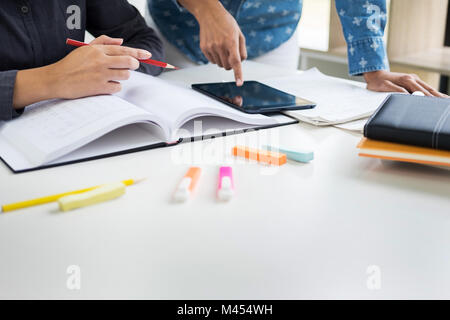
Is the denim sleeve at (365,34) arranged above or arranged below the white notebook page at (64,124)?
above

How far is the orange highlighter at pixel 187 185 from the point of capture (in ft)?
1.89

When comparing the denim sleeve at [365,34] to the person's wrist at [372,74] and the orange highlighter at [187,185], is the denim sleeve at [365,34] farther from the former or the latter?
the orange highlighter at [187,185]

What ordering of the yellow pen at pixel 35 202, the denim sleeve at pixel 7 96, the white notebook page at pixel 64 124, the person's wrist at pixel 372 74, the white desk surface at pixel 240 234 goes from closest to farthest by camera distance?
1. the white desk surface at pixel 240 234
2. the yellow pen at pixel 35 202
3. the white notebook page at pixel 64 124
4. the denim sleeve at pixel 7 96
5. the person's wrist at pixel 372 74

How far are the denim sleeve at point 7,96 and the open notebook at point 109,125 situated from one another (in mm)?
14

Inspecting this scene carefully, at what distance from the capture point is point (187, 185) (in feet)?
1.93

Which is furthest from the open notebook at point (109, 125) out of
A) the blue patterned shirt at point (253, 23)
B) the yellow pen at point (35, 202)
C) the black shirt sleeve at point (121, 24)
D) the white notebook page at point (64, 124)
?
the blue patterned shirt at point (253, 23)

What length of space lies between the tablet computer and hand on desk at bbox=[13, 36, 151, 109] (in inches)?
7.3

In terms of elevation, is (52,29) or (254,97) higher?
(52,29)

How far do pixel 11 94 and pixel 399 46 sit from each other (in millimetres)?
2022

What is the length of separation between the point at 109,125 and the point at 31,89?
215 mm

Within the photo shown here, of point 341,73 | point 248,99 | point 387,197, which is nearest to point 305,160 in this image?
point 387,197

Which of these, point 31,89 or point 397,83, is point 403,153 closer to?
point 397,83

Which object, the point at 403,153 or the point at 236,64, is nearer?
the point at 403,153

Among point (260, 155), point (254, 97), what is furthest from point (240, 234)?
point (254, 97)
